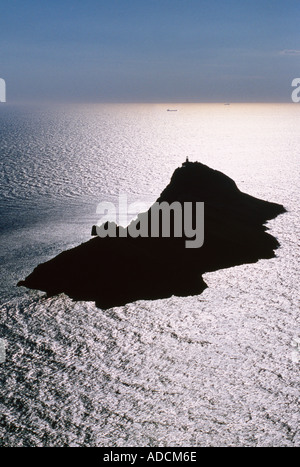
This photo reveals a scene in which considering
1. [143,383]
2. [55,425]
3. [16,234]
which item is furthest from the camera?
[16,234]

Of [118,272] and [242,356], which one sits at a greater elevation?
[118,272]

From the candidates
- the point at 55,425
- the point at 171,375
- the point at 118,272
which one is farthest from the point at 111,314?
the point at 55,425
